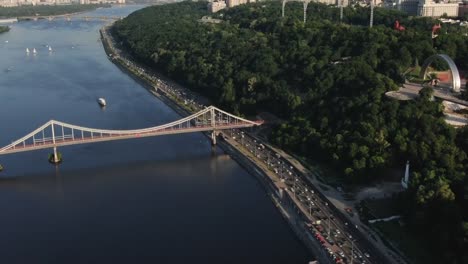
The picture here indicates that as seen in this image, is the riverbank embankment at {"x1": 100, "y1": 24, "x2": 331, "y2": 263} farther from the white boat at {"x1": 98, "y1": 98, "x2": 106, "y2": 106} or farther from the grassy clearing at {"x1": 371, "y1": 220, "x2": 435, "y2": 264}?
the white boat at {"x1": 98, "y1": 98, "x2": 106, "y2": 106}

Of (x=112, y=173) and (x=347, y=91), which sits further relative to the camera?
(x=347, y=91)

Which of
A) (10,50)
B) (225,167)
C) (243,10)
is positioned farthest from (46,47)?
(225,167)

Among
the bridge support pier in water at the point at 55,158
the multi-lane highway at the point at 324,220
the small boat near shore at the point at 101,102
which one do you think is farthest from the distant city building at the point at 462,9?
the bridge support pier in water at the point at 55,158

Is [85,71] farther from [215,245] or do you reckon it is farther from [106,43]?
[215,245]

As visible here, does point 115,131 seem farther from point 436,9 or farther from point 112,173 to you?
point 436,9

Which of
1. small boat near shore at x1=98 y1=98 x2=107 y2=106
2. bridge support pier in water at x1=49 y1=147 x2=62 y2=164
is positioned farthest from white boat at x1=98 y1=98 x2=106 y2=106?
bridge support pier in water at x1=49 y1=147 x2=62 y2=164

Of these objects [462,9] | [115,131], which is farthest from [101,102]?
[462,9]
